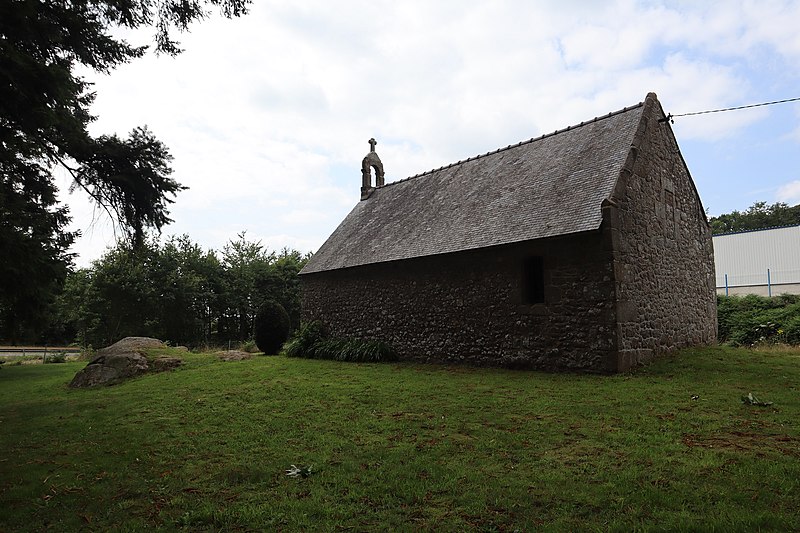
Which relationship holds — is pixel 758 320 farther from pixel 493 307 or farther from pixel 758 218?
pixel 758 218

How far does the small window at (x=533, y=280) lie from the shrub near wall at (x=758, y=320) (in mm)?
9175

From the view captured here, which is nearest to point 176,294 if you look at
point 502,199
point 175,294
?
point 175,294

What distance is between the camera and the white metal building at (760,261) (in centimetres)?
2797

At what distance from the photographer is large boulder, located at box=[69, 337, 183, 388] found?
13.9 metres

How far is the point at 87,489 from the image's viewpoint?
5.13m

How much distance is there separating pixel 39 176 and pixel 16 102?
243cm

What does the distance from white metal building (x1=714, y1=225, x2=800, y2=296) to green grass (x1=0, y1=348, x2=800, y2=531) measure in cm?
2175

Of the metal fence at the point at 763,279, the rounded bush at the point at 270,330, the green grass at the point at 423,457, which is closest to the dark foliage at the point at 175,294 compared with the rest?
the rounded bush at the point at 270,330

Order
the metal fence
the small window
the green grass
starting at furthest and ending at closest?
the metal fence < the small window < the green grass

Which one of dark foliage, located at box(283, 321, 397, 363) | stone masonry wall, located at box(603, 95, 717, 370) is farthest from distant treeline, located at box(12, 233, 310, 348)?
stone masonry wall, located at box(603, 95, 717, 370)

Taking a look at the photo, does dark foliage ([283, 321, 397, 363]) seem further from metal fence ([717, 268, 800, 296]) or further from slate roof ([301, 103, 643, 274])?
metal fence ([717, 268, 800, 296])

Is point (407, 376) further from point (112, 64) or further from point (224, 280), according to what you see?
point (224, 280)

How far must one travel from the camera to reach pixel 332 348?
59.7 feet

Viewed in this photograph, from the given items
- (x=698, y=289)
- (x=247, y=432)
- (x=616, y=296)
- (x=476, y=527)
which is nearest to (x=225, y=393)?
(x=247, y=432)
